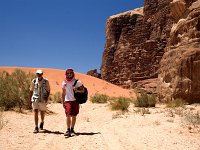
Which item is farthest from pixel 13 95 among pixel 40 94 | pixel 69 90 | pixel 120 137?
pixel 120 137

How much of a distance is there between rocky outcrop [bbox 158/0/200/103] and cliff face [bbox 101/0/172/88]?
30.8 m

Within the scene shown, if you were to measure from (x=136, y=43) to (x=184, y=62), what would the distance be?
37.7m

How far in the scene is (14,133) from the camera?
8070 mm

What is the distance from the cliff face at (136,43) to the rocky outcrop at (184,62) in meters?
30.8

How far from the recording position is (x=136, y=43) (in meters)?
52.0

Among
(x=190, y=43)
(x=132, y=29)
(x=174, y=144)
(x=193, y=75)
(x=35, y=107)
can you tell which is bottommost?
(x=174, y=144)

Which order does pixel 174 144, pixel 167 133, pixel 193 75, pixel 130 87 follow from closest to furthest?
pixel 174 144 → pixel 167 133 → pixel 193 75 → pixel 130 87

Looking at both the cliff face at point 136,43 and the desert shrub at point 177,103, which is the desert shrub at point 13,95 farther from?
the cliff face at point 136,43

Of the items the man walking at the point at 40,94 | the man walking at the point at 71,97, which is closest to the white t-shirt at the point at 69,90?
the man walking at the point at 71,97

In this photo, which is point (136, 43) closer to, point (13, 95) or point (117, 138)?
point (13, 95)

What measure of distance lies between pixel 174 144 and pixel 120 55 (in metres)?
46.3

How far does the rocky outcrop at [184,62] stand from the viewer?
1420 cm

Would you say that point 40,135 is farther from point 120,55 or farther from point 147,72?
point 120,55

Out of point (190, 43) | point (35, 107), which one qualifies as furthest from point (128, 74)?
point (35, 107)
